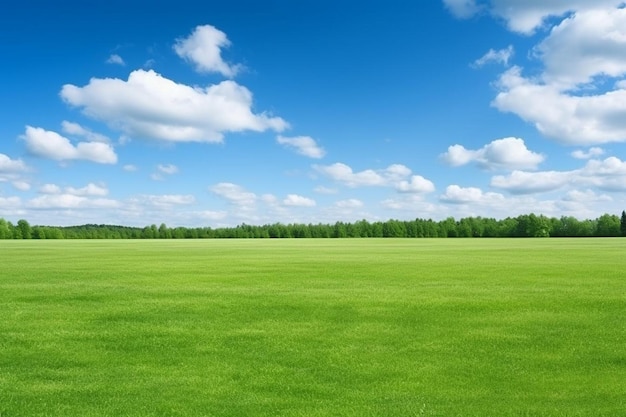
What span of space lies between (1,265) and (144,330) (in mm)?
28705

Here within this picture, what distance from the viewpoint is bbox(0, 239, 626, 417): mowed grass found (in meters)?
10.4

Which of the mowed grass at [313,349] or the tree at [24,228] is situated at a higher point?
the tree at [24,228]

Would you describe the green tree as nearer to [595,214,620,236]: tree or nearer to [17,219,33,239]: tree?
[17,219,33,239]: tree

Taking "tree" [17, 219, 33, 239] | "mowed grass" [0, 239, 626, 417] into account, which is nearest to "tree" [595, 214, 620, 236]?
"mowed grass" [0, 239, 626, 417]

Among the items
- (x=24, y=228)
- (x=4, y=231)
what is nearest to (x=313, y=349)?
(x=4, y=231)

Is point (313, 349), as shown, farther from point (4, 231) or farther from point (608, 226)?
point (608, 226)

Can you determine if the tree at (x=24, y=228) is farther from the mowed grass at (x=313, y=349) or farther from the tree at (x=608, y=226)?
the tree at (x=608, y=226)

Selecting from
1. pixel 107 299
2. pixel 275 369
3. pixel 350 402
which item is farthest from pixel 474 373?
pixel 107 299

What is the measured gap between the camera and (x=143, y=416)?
9742 mm

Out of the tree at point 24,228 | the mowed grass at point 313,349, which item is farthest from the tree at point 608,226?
the tree at point 24,228

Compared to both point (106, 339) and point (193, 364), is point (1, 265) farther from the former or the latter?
point (193, 364)

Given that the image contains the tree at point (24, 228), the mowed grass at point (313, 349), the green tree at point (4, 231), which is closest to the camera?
the mowed grass at point (313, 349)

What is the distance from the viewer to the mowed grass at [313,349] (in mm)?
10438

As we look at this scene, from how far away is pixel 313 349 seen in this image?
560 inches
